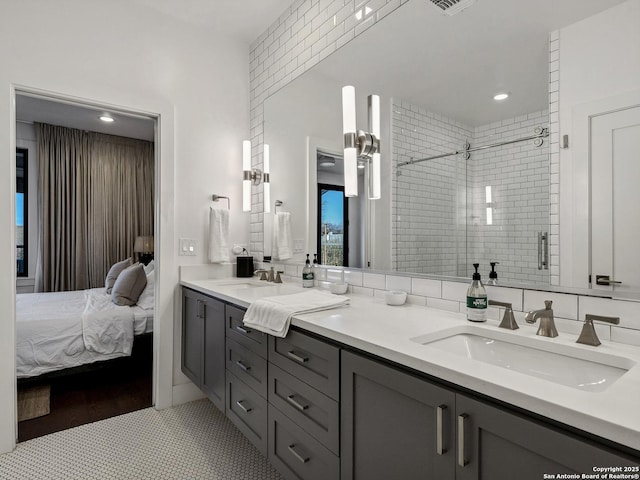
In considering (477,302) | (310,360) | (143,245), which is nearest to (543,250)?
(477,302)

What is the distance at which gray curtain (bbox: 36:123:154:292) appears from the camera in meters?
4.62

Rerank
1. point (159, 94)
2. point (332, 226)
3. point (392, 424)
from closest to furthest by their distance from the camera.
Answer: point (392, 424), point (332, 226), point (159, 94)

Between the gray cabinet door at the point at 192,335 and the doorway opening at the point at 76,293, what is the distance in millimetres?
273

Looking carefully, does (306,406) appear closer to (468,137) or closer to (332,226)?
(332,226)

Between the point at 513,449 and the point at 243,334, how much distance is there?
130 cm

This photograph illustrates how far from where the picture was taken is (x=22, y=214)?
4598mm

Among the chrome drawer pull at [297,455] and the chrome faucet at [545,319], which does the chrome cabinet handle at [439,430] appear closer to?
the chrome faucet at [545,319]

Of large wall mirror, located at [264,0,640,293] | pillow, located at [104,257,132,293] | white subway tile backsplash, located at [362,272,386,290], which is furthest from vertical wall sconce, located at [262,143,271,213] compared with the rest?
pillow, located at [104,257,132,293]

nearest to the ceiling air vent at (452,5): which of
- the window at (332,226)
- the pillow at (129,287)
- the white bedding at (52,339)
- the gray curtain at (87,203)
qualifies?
the window at (332,226)

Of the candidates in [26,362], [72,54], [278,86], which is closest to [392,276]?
[278,86]

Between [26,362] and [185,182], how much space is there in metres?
1.82

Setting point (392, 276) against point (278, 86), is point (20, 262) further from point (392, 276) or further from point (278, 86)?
point (392, 276)

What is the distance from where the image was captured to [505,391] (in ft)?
2.39

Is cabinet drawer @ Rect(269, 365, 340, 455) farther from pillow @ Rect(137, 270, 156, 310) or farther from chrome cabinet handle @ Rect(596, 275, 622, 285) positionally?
pillow @ Rect(137, 270, 156, 310)
